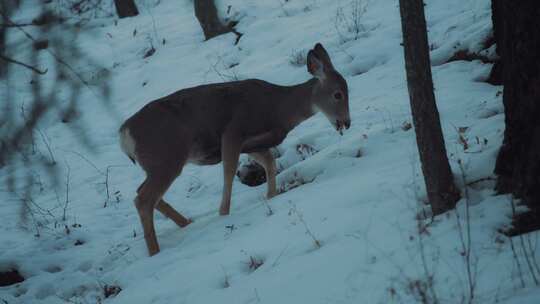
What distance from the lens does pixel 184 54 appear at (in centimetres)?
1373

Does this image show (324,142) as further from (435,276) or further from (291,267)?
(435,276)

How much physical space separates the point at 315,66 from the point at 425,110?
353 cm

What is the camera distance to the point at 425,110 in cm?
408

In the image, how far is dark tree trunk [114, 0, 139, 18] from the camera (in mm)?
17500

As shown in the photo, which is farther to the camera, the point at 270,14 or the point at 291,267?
the point at 270,14

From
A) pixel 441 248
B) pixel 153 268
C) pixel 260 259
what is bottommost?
pixel 153 268

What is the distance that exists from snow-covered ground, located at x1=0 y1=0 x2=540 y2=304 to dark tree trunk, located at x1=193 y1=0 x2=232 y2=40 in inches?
26.5

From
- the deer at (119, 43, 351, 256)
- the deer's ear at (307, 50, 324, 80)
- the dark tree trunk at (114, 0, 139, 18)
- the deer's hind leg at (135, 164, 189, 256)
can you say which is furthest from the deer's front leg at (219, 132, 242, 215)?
the dark tree trunk at (114, 0, 139, 18)

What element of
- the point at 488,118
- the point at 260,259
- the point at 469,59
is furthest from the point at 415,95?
the point at 469,59

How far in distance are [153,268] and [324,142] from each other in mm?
3223

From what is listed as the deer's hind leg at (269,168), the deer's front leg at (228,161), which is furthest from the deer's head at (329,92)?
the deer's front leg at (228,161)

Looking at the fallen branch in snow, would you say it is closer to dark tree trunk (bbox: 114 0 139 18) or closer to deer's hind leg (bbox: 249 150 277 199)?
deer's hind leg (bbox: 249 150 277 199)

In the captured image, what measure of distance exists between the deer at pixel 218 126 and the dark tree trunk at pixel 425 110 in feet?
9.89

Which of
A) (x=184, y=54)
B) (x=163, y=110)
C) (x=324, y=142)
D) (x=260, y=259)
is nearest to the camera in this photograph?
Result: (x=260, y=259)
